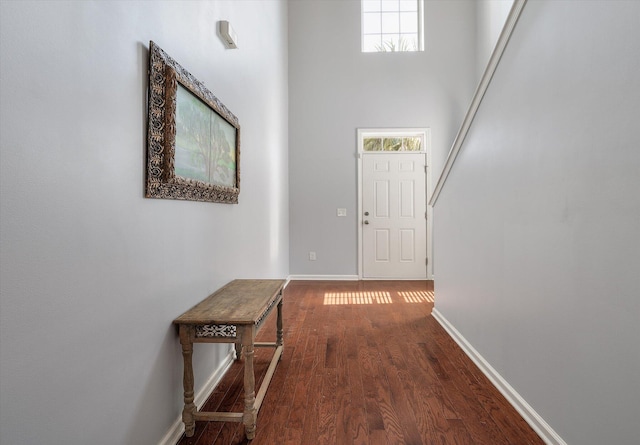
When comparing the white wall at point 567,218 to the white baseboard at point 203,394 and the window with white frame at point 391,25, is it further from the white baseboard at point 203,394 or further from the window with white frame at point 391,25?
the window with white frame at point 391,25

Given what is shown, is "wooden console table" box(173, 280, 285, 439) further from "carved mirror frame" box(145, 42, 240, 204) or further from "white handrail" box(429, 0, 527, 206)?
"white handrail" box(429, 0, 527, 206)

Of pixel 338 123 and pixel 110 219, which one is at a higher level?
pixel 338 123

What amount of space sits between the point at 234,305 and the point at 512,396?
58.0 inches

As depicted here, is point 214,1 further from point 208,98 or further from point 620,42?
point 620,42

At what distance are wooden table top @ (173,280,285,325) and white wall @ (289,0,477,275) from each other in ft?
9.82

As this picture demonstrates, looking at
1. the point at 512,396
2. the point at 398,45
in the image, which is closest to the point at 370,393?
the point at 512,396

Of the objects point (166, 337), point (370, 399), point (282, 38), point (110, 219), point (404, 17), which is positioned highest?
point (404, 17)

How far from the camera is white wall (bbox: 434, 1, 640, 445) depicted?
113 centimetres

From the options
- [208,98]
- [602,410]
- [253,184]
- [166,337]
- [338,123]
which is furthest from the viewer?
[338,123]

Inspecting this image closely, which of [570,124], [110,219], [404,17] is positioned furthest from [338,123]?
[110,219]

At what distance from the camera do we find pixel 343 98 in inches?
209

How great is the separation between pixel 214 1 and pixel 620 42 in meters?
2.00

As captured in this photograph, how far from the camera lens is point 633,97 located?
110cm

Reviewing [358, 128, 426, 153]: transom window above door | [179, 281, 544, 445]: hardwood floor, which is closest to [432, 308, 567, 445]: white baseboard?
[179, 281, 544, 445]: hardwood floor
